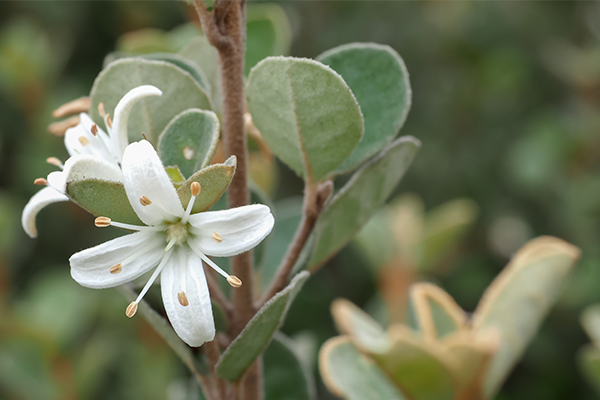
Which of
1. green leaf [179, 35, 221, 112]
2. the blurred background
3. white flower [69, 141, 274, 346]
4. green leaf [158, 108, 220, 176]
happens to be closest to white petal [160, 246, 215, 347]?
white flower [69, 141, 274, 346]

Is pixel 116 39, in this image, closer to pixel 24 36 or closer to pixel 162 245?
pixel 24 36

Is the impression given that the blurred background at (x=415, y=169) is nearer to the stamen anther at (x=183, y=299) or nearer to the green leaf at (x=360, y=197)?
the green leaf at (x=360, y=197)

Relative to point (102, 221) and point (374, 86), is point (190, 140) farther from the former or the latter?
point (374, 86)

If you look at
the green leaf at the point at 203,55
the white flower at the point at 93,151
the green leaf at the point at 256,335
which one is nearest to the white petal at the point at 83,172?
the white flower at the point at 93,151

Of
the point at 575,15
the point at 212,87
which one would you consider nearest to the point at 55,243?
the point at 212,87

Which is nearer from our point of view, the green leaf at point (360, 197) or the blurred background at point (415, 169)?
the green leaf at point (360, 197)
